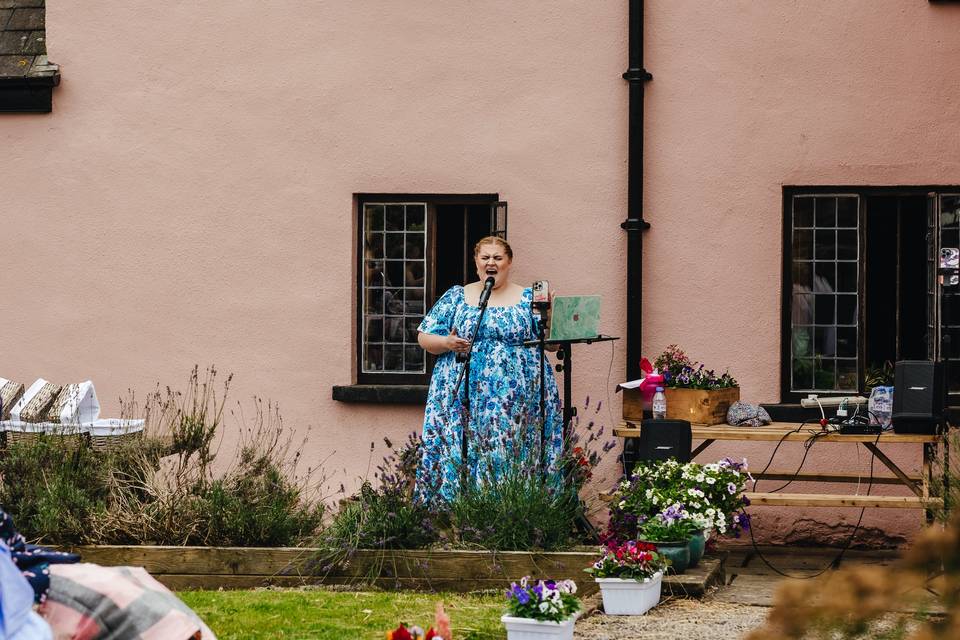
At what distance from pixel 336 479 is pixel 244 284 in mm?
1501

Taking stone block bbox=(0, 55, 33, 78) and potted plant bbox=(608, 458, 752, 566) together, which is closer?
potted plant bbox=(608, 458, 752, 566)

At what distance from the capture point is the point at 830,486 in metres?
8.45

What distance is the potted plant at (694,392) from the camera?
302 inches

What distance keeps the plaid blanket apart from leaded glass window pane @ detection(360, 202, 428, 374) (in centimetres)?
516

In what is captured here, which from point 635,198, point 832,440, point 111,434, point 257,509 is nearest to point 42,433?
point 111,434

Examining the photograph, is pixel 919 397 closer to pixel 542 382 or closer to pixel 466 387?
pixel 542 382

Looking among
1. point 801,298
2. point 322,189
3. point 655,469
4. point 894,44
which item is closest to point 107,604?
point 655,469

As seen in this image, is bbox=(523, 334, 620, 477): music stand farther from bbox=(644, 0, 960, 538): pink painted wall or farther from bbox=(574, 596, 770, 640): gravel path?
bbox=(644, 0, 960, 538): pink painted wall

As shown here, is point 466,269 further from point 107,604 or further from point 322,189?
point 107,604

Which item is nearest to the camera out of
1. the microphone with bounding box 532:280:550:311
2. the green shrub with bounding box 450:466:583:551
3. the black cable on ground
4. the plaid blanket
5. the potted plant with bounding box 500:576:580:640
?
the plaid blanket

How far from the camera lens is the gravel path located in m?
5.68

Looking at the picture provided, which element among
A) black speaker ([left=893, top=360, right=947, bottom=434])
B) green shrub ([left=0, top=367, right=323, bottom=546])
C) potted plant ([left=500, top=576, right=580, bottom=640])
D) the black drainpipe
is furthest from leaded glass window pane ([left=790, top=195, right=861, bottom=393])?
potted plant ([left=500, top=576, right=580, bottom=640])

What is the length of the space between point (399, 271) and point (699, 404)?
8.14 feet

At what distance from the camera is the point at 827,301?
8.69 metres
